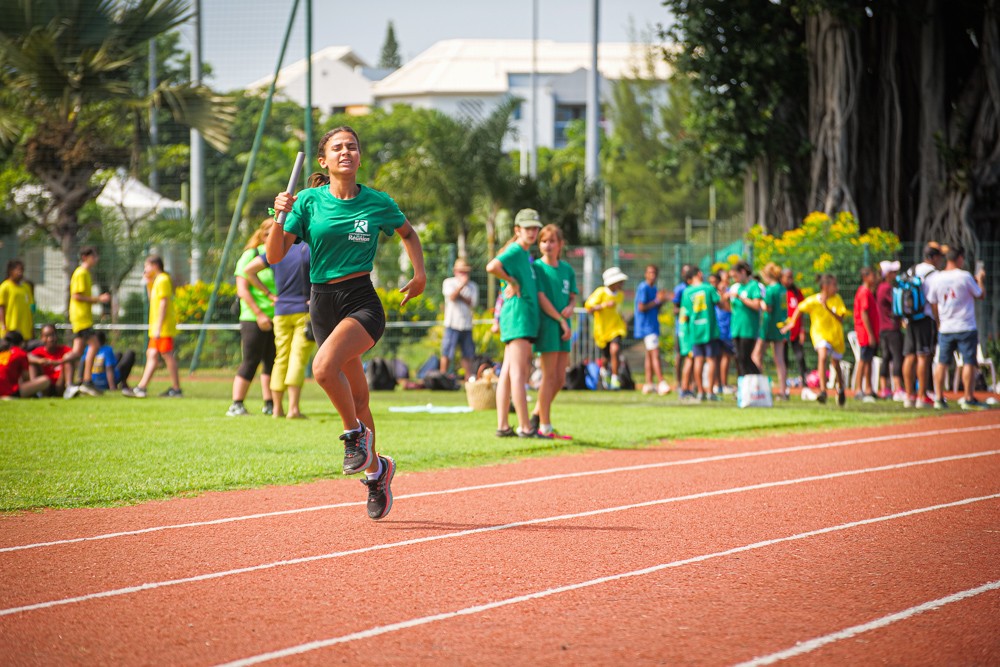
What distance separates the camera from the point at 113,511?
7.46 m

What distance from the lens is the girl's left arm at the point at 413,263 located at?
7.19 metres

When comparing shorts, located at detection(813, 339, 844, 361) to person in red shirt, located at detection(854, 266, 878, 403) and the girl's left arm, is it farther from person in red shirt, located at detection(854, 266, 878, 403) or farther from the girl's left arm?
the girl's left arm

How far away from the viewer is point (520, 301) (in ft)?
37.6

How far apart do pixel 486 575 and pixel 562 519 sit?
5.51 feet

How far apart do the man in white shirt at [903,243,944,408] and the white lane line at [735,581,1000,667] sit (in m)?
11.5

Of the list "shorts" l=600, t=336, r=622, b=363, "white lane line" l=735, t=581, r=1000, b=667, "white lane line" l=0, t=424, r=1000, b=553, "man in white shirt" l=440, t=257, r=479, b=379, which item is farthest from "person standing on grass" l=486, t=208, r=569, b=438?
"shorts" l=600, t=336, r=622, b=363

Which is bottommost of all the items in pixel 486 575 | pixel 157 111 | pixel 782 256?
pixel 486 575

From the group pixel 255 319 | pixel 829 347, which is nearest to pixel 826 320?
pixel 829 347

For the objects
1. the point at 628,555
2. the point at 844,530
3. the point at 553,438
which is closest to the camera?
the point at 628,555

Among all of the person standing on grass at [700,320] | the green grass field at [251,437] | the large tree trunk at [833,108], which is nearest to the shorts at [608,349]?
the green grass field at [251,437]

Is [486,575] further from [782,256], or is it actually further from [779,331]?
[782,256]

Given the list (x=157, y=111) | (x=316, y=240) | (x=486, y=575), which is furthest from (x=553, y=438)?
(x=157, y=111)

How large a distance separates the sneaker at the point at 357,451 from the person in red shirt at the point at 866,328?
12249 mm

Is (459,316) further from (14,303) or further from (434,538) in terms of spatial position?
(434,538)
